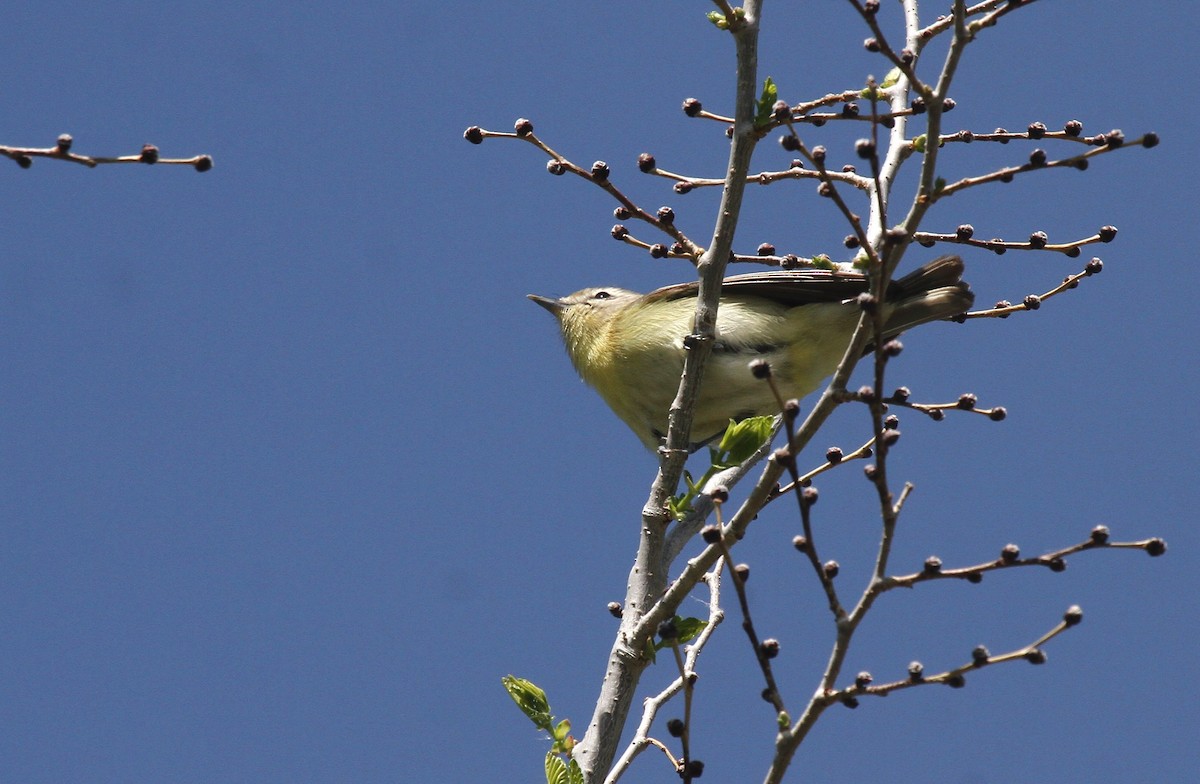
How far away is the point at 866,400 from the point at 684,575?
125 centimetres

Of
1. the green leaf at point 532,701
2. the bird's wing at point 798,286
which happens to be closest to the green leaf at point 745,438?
the green leaf at point 532,701

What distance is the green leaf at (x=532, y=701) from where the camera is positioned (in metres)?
4.37

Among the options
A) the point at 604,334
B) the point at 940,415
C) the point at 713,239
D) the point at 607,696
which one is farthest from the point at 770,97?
the point at 604,334

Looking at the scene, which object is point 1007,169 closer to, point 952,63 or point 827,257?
point 952,63

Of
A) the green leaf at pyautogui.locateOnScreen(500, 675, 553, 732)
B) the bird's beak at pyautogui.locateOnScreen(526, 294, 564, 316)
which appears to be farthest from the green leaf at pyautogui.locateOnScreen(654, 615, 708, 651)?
the bird's beak at pyautogui.locateOnScreen(526, 294, 564, 316)

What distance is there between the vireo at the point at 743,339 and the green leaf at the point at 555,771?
239cm

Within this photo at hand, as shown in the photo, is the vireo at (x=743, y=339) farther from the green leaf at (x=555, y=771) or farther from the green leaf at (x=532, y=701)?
the green leaf at (x=555, y=771)

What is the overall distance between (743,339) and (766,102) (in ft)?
7.62

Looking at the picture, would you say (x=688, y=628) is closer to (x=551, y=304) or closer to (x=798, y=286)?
(x=798, y=286)

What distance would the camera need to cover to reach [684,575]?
161 inches

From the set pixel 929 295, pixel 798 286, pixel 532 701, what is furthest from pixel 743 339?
pixel 532 701

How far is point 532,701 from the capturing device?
4.39 m

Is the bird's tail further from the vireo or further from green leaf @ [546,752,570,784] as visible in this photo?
green leaf @ [546,752,570,784]

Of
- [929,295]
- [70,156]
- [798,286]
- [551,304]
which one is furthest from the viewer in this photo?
[551,304]
